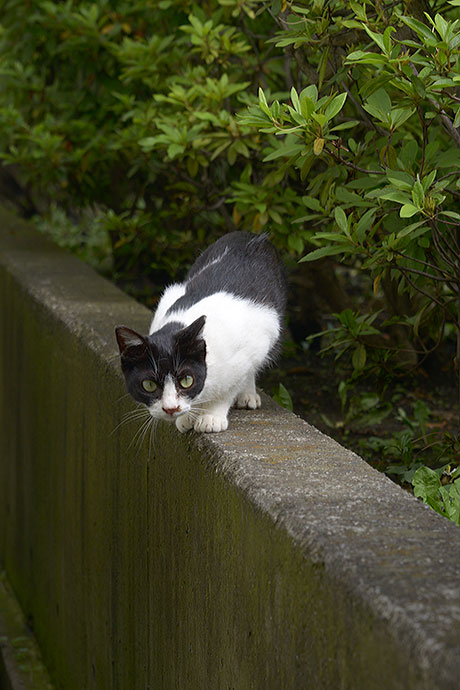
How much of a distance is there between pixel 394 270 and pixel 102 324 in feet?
4.63

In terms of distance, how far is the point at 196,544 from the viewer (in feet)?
10.6

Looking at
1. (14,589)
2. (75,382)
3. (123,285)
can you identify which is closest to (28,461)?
(14,589)

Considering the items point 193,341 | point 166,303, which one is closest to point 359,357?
point 166,303

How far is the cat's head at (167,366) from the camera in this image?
3287mm

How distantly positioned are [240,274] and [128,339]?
0.67m

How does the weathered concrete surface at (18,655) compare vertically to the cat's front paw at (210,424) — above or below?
below

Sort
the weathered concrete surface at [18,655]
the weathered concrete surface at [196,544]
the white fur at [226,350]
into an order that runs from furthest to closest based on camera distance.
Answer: the weathered concrete surface at [18,655] < the white fur at [226,350] < the weathered concrete surface at [196,544]

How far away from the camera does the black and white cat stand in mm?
3311

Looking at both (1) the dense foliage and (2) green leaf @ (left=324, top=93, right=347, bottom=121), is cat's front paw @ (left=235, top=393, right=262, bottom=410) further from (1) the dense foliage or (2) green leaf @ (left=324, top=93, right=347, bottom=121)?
(2) green leaf @ (left=324, top=93, right=347, bottom=121)

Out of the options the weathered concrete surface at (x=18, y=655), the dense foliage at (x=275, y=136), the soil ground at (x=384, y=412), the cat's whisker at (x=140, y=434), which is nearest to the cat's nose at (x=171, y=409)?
the cat's whisker at (x=140, y=434)

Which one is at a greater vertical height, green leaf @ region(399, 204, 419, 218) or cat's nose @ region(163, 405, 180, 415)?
green leaf @ region(399, 204, 419, 218)

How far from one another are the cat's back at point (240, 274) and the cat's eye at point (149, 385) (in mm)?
445

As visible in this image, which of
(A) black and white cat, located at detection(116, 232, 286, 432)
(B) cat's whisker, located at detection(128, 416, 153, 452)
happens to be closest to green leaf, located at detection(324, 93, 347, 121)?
(A) black and white cat, located at detection(116, 232, 286, 432)

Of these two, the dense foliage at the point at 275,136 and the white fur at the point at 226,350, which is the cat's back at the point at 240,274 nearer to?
the white fur at the point at 226,350
